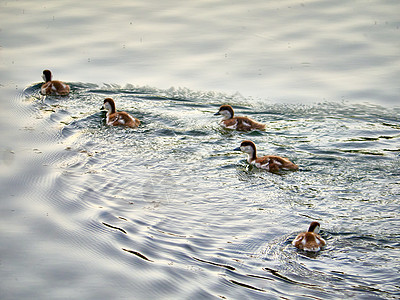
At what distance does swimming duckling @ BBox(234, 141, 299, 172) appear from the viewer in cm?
879

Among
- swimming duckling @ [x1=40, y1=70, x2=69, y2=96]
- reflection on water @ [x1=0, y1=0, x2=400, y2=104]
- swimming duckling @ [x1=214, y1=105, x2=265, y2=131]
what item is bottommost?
swimming duckling @ [x1=214, y1=105, x2=265, y2=131]

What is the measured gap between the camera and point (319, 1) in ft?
53.4

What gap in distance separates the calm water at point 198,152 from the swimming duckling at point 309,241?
0.09 meters

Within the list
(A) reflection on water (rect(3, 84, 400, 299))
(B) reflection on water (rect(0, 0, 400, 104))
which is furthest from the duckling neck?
(B) reflection on water (rect(0, 0, 400, 104))

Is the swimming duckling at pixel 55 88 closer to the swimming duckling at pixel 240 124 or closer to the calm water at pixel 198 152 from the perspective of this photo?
the calm water at pixel 198 152

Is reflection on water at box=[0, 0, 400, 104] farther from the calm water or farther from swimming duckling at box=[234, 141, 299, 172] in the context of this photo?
swimming duckling at box=[234, 141, 299, 172]

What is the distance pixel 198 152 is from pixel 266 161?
109 centimetres

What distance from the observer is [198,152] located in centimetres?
934

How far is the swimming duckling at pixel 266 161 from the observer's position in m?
8.79

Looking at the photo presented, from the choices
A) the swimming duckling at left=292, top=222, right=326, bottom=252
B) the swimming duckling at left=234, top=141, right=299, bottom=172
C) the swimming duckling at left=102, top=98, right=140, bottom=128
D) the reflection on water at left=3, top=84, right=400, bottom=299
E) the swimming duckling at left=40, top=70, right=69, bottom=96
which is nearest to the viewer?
the reflection on water at left=3, top=84, right=400, bottom=299

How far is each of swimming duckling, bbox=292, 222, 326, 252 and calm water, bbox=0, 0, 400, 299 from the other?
0.29 ft

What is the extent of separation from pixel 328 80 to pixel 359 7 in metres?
4.65

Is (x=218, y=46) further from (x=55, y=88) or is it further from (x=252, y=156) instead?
(x=252, y=156)

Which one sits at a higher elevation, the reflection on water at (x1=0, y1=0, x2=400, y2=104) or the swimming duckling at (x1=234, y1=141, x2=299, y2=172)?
the reflection on water at (x1=0, y1=0, x2=400, y2=104)
